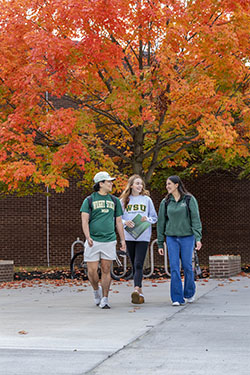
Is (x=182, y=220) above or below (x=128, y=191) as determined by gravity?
below

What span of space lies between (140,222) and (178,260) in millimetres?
783

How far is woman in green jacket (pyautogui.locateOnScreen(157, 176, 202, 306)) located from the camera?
353 inches

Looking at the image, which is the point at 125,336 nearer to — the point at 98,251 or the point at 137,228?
the point at 98,251

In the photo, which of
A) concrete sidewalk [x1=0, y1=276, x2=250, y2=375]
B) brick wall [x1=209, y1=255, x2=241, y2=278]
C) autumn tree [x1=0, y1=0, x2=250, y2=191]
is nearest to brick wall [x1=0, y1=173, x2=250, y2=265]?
autumn tree [x1=0, y1=0, x2=250, y2=191]

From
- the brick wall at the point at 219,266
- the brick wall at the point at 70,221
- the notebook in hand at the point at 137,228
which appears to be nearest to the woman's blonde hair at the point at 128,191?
the notebook in hand at the point at 137,228

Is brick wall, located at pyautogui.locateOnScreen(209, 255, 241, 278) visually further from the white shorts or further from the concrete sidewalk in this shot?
the white shorts

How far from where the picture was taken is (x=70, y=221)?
22375 mm

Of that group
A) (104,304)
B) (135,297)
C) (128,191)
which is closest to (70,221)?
(128,191)

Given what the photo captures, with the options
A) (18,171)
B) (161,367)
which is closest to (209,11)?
(18,171)

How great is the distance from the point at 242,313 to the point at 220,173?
14697 millimetres

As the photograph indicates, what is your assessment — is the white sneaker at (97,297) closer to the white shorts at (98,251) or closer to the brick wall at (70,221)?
the white shorts at (98,251)

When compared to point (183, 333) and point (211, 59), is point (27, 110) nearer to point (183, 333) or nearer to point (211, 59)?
point (211, 59)

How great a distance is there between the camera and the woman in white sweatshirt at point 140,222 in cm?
922

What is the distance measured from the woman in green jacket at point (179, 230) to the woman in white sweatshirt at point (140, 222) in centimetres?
24
